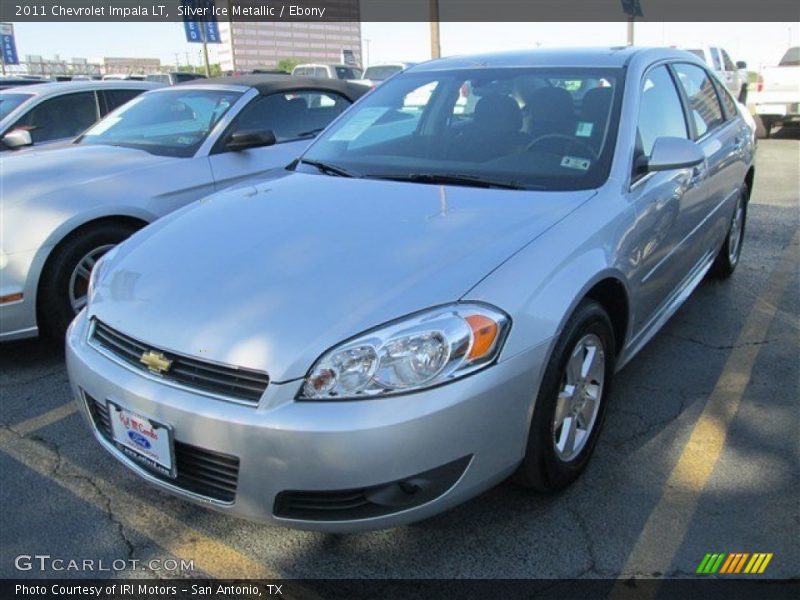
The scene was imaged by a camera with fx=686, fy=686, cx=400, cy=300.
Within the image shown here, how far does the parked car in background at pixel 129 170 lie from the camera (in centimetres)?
369

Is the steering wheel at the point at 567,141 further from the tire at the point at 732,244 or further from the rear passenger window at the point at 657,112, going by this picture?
the tire at the point at 732,244

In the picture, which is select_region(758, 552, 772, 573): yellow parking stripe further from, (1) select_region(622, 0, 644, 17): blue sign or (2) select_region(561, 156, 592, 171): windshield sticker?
(1) select_region(622, 0, 644, 17): blue sign

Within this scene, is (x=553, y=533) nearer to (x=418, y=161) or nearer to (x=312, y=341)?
(x=312, y=341)

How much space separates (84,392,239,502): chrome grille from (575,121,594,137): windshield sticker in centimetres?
199

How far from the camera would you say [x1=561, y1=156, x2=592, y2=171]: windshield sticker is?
2828 millimetres

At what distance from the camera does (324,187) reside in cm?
302

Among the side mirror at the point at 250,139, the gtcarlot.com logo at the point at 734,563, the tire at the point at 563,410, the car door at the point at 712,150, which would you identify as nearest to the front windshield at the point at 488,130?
the tire at the point at 563,410

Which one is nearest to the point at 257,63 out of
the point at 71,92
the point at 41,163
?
the point at 71,92

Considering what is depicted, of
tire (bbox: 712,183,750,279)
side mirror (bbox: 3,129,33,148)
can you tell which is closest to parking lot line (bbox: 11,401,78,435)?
side mirror (bbox: 3,129,33,148)

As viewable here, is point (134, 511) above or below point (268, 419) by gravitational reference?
below

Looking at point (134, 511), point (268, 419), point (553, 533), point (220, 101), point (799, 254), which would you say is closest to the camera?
point (268, 419)

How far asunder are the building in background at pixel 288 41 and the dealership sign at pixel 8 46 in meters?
9.98

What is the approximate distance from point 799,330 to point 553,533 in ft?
8.58

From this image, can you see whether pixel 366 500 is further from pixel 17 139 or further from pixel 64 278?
pixel 17 139
